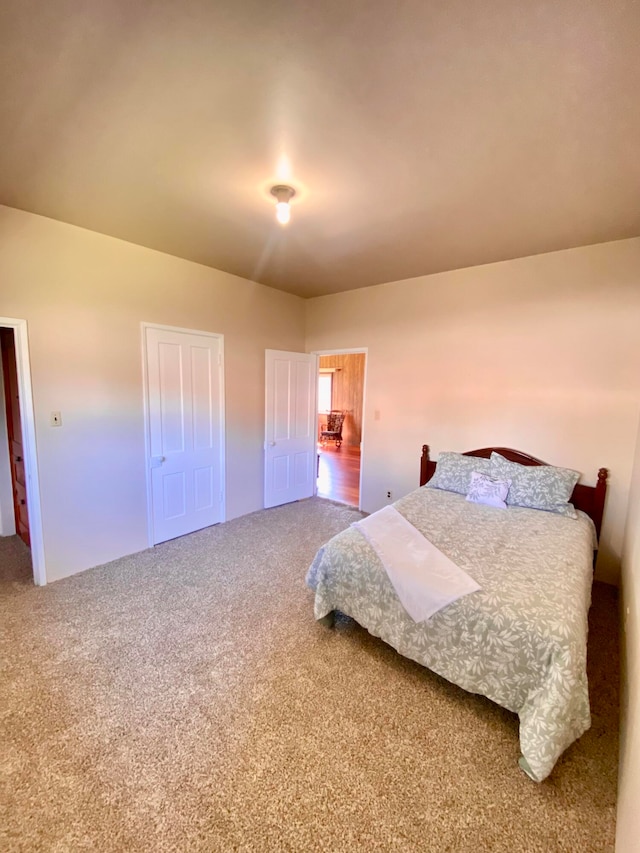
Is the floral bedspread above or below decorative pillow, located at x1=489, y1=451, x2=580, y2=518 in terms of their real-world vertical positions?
below

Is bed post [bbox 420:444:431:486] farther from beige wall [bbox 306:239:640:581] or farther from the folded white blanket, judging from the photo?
the folded white blanket

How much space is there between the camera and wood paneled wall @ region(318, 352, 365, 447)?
355 inches

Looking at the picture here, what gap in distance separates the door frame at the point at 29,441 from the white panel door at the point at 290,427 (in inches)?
90.5

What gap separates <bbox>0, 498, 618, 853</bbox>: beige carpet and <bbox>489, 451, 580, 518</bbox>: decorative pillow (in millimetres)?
802

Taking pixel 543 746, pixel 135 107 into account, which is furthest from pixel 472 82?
pixel 543 746

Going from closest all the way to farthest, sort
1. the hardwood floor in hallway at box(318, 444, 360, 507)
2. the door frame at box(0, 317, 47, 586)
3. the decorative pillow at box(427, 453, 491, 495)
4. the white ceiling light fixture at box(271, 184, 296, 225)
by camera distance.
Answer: the white ceiling light fixture at box(271, 184, 296, 225) → the door frame at box(0, 317, 47, 586) → the decorative pillow at box(427, 453, 491, 495) → the hardwood floor in hallway at box(318, 444, 360, 507)

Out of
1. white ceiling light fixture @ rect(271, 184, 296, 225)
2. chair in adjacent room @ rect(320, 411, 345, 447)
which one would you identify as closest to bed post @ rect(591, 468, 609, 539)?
white ceiling light fixture @ rect(271, 184, 296, 225)

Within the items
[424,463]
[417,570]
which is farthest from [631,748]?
[424,463]

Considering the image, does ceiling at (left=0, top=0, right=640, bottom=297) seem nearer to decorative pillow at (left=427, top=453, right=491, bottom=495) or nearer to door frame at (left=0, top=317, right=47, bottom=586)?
door frame at (left=0, top=317, right=47, bottom=586)

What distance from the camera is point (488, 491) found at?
3.10 metres

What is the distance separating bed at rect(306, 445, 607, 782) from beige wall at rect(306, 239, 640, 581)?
1.56ft

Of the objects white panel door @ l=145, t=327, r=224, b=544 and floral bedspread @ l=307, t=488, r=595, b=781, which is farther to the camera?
white panel door @ l=145, t=327, r=224, b=544

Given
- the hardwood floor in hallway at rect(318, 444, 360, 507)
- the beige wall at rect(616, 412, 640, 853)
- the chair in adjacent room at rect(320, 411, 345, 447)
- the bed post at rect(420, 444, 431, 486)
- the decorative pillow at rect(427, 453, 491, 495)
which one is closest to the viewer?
the beige wall at rect(616, 412, 640, 853)

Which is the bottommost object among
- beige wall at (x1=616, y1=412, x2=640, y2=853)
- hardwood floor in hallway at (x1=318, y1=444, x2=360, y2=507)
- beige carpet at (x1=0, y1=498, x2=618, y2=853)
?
beige carpet at (x1=0, y1=498, x2=618, y2=853)
